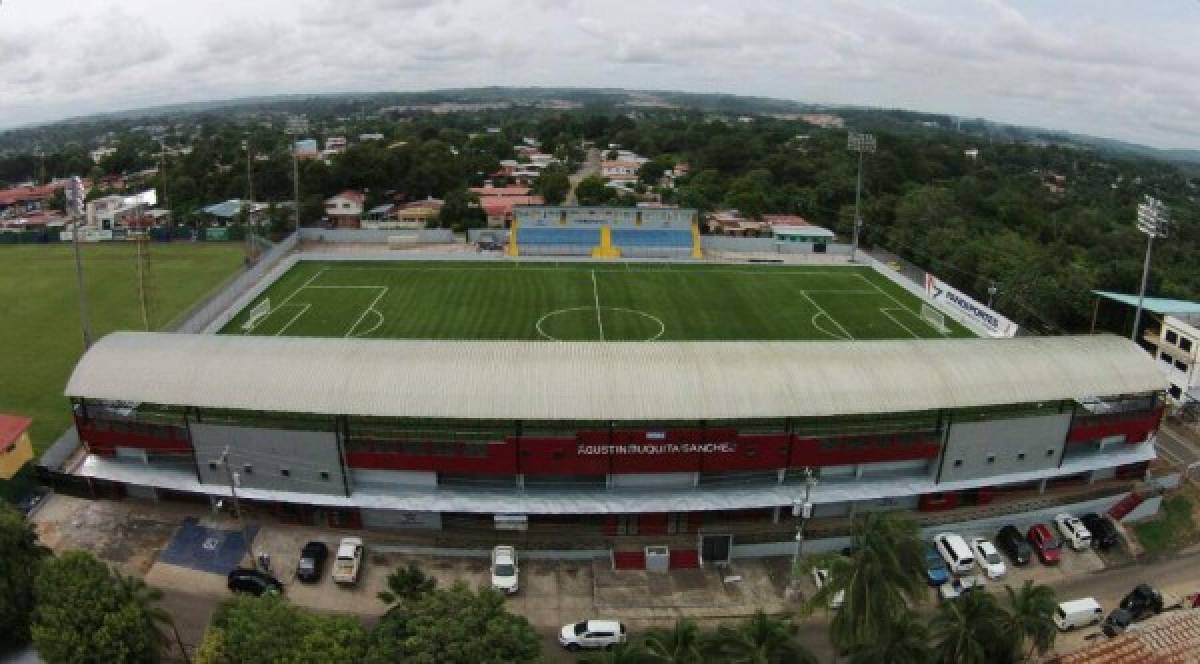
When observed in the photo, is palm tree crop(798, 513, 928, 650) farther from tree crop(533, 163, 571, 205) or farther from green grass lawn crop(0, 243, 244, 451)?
tree crop(533, 163, 571, 205)

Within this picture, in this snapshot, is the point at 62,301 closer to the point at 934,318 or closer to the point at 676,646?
the point at 676,646

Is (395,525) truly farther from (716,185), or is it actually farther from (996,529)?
(716,185)

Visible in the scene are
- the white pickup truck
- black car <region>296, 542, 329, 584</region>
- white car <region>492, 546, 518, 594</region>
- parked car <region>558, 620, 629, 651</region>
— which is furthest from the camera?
black car <region>296, 542, 329, 584</region>

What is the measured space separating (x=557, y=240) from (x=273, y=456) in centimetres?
4557

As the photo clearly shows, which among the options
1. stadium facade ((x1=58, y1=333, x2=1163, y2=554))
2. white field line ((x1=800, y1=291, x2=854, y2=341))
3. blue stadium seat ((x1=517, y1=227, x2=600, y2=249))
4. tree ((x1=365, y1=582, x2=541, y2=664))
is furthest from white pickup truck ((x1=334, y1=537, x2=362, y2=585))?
blue stadium seat ((x1=517, y1=227, x2=600, y2=249))

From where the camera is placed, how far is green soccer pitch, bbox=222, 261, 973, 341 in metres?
47.8

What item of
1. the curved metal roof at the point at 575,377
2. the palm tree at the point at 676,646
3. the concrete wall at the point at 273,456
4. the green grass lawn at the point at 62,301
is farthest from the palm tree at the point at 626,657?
the green grass lawn at the point at 62,301

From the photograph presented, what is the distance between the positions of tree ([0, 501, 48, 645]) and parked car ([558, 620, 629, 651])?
1496 centimetres

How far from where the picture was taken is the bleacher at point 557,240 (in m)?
69.1

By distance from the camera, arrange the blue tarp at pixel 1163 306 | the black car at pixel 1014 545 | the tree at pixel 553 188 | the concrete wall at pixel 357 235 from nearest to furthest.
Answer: the black car at pixel 1014 545 < the blue tarp at pixel 1163 306 < the concrete wall at pixel 357 235 < the tree at pixel 553 188

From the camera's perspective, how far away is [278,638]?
704 inches

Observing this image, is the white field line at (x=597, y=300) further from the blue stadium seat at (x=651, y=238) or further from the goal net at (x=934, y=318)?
the goal net at (x=934, y=318)

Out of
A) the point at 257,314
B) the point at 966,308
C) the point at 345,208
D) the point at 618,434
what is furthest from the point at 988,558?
the point at 345,208

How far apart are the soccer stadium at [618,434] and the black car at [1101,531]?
3.42 feet
